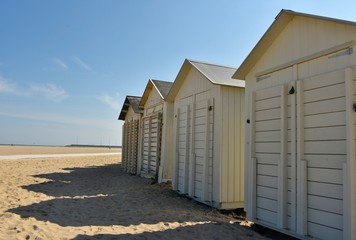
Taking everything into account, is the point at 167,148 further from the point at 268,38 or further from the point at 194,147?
the point at 268,38

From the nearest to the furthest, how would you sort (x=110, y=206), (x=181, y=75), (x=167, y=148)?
Answer: (x=110, y=206) → (x=181, y=75) → (x=167, y=148)

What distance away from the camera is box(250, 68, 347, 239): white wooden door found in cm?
470

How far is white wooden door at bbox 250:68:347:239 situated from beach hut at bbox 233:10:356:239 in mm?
15

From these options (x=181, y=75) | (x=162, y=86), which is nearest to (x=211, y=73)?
(x=181, y=75)

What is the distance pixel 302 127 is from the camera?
5258 millimetres

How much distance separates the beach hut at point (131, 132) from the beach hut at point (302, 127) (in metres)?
10.5

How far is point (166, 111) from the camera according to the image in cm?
1248

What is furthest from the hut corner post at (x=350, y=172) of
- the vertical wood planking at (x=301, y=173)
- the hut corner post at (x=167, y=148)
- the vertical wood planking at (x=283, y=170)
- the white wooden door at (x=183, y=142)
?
the hut corner post at (x=167, y=148)

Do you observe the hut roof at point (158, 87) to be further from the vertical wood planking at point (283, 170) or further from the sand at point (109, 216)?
the vertical wood planking at point (283, 170)

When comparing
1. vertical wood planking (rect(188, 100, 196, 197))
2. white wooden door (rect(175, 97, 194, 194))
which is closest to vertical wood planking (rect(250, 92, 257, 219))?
vertical wood planking (rect(188, 100, 196, 197))

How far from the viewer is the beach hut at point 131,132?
54.4 feet

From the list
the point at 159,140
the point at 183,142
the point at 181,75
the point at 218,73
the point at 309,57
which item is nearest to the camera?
the point at 309,57

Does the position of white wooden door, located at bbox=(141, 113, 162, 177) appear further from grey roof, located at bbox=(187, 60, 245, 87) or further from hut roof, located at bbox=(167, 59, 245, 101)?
grey roof, located at bbox=(187, 60, 245, 87)

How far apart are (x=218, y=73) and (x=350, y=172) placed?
17.1 feet
